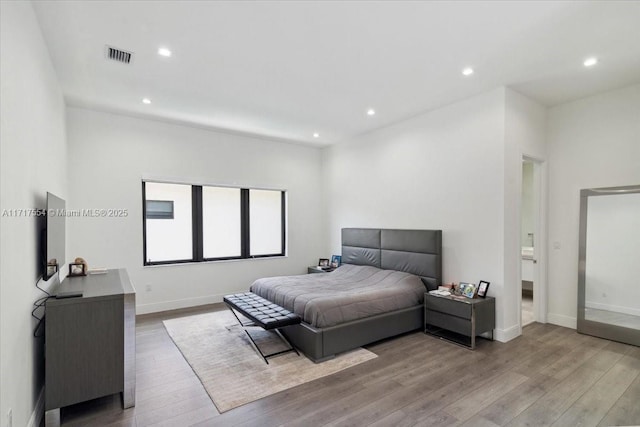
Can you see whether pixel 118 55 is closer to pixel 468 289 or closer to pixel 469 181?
pixel 469 181

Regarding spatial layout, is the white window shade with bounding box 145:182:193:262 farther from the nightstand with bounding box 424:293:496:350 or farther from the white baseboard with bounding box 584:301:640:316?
the white baseboard with bounding box 584:301:640:316

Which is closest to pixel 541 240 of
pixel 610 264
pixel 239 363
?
pixel 610 264

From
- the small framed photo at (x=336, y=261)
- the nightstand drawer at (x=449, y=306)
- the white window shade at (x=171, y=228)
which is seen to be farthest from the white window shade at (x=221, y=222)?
the nightstand drawer at (x=449, y=306)

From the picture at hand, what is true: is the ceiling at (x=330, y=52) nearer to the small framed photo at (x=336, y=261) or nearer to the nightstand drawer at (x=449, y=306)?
the nightstand drawer at (x=449, y=306)

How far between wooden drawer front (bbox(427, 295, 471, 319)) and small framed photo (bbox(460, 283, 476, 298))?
254 millimetres

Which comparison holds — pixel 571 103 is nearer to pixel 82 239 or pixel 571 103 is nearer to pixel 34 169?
pixel 34 169

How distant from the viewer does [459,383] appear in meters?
2.88

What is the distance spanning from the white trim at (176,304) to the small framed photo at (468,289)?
409cm

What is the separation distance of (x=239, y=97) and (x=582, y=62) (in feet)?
12.8

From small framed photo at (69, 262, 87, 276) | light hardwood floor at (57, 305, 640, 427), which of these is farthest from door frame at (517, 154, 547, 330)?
small framed photo at (69, 262, 87, 276)

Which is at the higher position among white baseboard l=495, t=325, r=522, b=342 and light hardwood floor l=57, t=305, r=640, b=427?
white baseboard l=495, t=325, r=522, b=342

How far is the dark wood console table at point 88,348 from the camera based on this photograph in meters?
2.32

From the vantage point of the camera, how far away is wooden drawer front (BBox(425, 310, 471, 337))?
3.69 m

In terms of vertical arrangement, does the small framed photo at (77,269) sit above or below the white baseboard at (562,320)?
above
